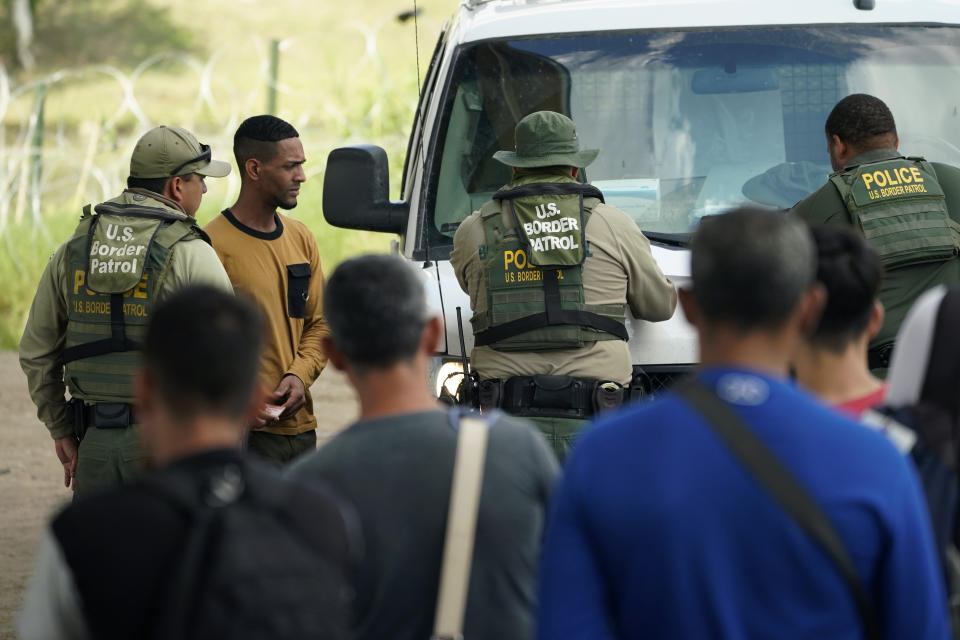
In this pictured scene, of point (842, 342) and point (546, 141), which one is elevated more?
point (546, 141)

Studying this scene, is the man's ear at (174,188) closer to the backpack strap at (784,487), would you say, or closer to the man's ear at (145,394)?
the man's ear at (145,394)

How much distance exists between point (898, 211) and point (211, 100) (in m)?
9.09

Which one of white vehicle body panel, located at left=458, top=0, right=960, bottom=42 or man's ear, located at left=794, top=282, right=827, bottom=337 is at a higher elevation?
white vehicle body panel, located at left=458, top=0, right=960, bottom=42

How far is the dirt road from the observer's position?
22.7 ft

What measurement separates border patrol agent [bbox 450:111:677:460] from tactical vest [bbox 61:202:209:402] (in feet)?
3.26

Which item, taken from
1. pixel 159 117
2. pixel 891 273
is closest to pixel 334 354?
pixel 891 273

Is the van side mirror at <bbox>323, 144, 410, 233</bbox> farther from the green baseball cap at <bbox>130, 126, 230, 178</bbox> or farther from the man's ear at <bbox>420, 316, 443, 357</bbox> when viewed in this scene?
the man's ear at <bbox>420, 316, 443, 357</bbox>

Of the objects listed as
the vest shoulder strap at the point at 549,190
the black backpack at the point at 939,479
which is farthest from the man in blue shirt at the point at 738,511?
the vest shoulder strap at the point at 549,190

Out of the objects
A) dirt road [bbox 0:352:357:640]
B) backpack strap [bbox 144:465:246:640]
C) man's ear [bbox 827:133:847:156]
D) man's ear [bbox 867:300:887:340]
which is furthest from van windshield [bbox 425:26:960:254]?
backpack strap [bbox 144:465:246:640]

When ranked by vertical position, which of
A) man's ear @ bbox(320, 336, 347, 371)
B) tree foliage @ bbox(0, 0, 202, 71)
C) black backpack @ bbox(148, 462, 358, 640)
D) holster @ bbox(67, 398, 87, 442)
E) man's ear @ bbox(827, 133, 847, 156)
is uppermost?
tree foliage @ bbox(0, 0, 202, 71)

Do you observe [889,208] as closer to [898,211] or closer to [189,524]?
[898,211]

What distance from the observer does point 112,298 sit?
4422mm

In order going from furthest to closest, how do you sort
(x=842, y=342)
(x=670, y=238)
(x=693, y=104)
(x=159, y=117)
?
(x=159, y=117), (x=693, y=104), (x=670, y=238), (x=842, y=342)

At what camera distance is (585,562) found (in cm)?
210
